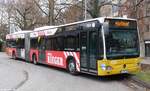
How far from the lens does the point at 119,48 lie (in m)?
15.3

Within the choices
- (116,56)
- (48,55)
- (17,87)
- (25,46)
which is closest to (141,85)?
(116,56)

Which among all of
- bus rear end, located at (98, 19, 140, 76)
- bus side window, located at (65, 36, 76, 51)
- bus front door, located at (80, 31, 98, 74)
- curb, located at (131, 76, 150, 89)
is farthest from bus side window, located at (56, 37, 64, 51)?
curb, located at (131, 76, 150, 89)

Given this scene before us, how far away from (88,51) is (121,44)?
1648mm

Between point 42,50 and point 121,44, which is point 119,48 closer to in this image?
point 121,44

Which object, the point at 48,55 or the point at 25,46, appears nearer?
the point at 48,55

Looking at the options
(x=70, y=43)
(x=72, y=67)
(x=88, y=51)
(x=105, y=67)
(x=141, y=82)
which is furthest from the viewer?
(x=70, y=43)

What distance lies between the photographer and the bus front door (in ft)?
50.7

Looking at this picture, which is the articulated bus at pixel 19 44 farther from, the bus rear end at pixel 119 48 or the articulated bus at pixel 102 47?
the bus rear end at pixel 119 48

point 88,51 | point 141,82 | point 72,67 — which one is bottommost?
point 141,82

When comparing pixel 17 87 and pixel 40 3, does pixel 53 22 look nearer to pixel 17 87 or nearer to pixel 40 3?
pixel 40 3

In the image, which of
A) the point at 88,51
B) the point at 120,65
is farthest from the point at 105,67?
the point at 88,51

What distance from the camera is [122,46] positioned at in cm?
1540

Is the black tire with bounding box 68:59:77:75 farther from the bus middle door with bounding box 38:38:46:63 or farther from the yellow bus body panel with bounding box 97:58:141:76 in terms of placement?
the bus middle door with bounding box 38:38:46:63

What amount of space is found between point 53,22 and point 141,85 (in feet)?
121
